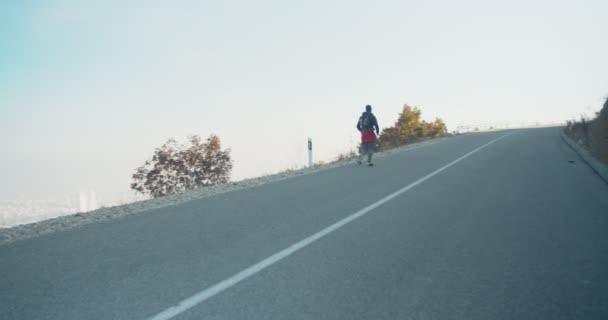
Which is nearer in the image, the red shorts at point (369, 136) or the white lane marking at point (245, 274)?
the white lane marking at point (245, 274)

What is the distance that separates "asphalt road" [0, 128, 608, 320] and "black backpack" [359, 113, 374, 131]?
22.8 ft

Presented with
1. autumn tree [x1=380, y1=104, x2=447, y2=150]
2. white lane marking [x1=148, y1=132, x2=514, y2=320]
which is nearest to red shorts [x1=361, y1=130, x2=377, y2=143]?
white lane marking [x1=148, y1=132, x2=514, y2=320]

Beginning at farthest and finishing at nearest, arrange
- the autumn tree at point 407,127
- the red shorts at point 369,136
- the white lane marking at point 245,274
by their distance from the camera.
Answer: the autumn tree at point 407,127
the red shorts at point 369,136
the white lane marking at point 245,274

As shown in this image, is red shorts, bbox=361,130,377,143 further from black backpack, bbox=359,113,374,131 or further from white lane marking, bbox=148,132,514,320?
white lane marking, bbox=148,132,514,320

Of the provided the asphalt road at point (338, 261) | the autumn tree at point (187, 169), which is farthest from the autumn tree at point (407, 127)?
the asphalt road at point (338, 261)

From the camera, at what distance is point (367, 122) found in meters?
14.9

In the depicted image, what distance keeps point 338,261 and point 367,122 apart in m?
11.0

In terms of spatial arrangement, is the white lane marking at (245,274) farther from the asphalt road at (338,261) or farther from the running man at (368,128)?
the running man at (368,128)

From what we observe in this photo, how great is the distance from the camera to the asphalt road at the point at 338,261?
3.26 meters

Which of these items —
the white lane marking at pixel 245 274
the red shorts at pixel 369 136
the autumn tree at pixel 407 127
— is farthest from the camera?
the autumn tree at pixel 407 127

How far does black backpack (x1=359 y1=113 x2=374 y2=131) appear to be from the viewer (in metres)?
14.9

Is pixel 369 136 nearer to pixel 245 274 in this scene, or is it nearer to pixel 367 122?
pixel 367 122

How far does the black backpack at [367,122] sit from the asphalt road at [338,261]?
6.96 metres

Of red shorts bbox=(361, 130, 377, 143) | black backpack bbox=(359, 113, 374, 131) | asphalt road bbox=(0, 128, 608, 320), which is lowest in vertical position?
asphalt road bbox=(0, 128, 608, 320)
